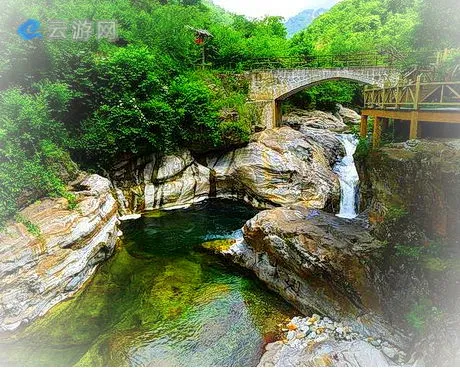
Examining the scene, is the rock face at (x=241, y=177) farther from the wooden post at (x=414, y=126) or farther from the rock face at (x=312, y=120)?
the rock face at (x=312, y=120)

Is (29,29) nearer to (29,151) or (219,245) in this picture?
(29,151)

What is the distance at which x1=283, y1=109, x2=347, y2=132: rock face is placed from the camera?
21.9 meters

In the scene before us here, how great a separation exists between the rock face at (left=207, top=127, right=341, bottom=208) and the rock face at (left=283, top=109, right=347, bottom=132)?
19.5 ft

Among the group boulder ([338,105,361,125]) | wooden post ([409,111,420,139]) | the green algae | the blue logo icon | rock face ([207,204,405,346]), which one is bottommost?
the green algae

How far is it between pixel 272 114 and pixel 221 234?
10.1 meters

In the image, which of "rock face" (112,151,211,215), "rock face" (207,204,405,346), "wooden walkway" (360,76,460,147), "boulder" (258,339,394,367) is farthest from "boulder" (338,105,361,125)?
"boulder" (258,339,394,367)

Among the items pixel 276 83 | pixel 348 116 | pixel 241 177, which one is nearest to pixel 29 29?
pixel 241 177

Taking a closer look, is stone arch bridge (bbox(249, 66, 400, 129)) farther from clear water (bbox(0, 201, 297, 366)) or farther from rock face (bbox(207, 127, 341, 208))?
clear water (bbox(0, 201, 297, 366))

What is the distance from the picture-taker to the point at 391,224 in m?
6.28

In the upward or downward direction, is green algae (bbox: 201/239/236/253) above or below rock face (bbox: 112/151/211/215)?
below

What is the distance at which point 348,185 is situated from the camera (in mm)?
14812

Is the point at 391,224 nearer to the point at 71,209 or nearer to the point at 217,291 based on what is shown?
the point at 217,291

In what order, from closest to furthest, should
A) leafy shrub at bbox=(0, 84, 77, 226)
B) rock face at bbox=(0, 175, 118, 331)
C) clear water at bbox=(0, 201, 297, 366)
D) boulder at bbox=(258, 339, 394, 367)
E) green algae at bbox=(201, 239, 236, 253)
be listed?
boulder at bbox=(258, 339, 394, 367) → clear water at bbox=(0, 201, 297, 366) → rock face at bbox=(0, 175, 118, 331) → leafy shrub at bbox=(0, 84, 77, 226) → green algae at bbox=(201, 239, 236, 253)

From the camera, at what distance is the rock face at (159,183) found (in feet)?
43.1
